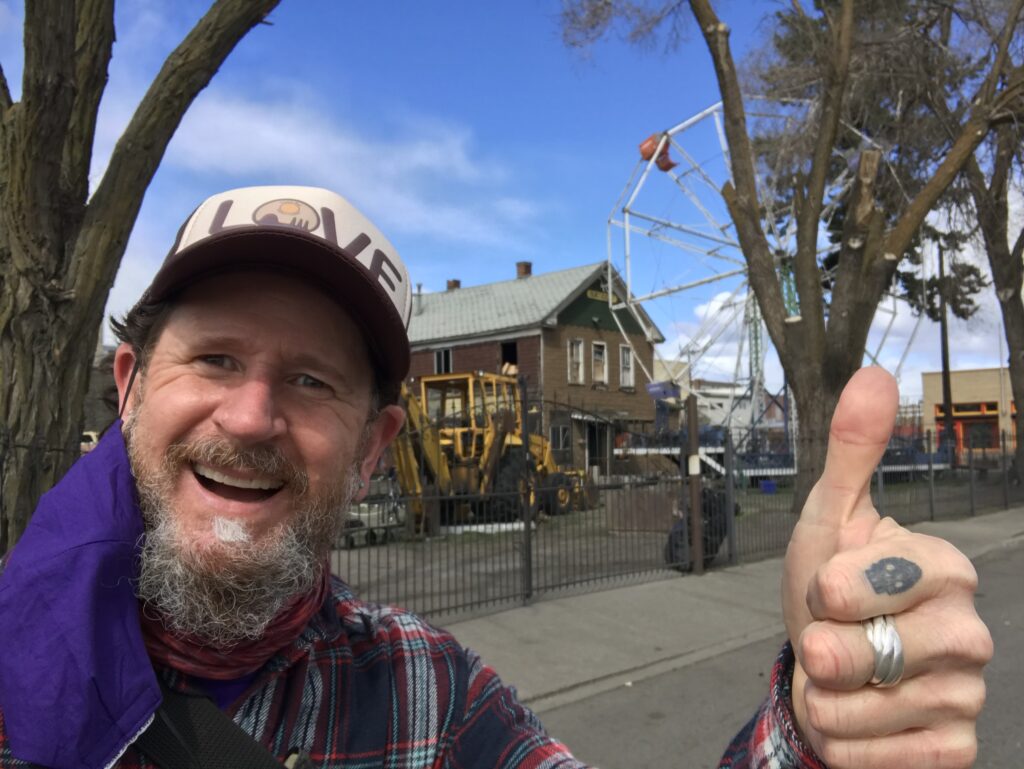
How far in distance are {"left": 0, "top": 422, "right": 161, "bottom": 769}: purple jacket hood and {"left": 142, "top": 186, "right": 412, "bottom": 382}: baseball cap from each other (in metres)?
0.42

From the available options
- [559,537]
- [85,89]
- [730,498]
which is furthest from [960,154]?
[85,89]

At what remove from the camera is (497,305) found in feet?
98.8

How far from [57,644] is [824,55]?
13121 millimetres

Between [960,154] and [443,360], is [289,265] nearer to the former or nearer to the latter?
[960,154]

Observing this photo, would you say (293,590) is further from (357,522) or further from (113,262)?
(357,522)

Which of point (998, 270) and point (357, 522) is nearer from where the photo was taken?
point (357, 522)

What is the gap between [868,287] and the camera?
10.6 metres

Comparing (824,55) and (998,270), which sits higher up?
(824,55)

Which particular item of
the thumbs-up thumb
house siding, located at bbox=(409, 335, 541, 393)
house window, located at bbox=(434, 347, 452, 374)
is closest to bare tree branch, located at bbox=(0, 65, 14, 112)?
the thumbs-up thumb

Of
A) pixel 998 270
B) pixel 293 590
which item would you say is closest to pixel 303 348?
pixel 293 590

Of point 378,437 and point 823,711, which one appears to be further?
point 378,437

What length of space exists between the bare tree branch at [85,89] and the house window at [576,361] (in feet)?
81.7

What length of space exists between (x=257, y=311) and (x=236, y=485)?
1.01 feet

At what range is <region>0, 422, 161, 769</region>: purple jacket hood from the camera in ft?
3.25
